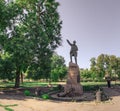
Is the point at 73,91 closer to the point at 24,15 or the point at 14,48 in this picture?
the point at 14,48

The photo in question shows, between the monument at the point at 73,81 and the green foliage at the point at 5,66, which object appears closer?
the monument at the point at 73,81

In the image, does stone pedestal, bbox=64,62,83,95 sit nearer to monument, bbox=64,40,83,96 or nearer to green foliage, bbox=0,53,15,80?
monument, bbox=64,40,83,96

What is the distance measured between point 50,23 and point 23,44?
10.4 m

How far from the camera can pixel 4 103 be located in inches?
870

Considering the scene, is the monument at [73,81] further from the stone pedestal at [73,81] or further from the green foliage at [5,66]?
the green foliage at [5,66]

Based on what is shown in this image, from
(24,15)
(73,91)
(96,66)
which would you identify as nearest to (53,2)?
(24,15)

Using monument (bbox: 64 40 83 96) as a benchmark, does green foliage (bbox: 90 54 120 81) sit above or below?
above

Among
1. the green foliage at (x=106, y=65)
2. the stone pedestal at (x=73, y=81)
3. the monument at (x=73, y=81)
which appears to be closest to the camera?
the monument at (x=73, y=81)

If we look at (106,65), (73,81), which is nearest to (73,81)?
(73,81)

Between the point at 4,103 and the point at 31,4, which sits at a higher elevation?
the point at 31,4

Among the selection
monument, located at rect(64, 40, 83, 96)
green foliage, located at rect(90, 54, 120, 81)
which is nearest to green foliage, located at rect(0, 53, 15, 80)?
monument, located at rect(64, 40, 83, 96)

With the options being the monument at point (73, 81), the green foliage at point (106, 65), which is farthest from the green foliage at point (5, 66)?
the green foliage at point (106, 65)

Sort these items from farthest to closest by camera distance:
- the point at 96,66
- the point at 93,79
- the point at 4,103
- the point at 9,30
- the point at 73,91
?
the point at 96,66 → the point at 93,79 → the point at 9,30 → the point at 73,91 → the point at 4,103

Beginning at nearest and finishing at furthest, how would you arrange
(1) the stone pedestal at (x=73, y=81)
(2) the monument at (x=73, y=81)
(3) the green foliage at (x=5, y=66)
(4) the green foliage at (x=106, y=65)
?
(2) the monument at (x=73, y=81) → (1) the stone pedestal at (x=73, y=81) → (3) the green foliage at (x=5, y=66) → (4) the green foliage at (x=106, y=65)
